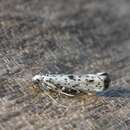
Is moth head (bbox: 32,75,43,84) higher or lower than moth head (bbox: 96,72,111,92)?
higher

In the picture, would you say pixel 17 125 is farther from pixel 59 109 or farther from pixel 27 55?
pixel 27 55

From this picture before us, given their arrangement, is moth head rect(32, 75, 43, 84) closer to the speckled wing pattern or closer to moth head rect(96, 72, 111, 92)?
the speckled wing pattern

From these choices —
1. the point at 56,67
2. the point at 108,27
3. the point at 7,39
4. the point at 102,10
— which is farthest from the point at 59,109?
the point at 102,10

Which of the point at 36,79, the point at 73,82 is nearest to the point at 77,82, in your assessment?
the point at 73,82

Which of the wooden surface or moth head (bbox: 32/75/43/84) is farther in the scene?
moth head (bbox: 32/75/43/84)

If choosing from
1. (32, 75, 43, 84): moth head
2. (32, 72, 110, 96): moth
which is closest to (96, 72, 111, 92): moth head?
(32, 72, 110, 96): moth

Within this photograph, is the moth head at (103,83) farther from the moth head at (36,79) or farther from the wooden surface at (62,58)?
the moth head at (36,79)

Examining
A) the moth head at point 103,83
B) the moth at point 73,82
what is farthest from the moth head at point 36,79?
the moth head at point 103,83
